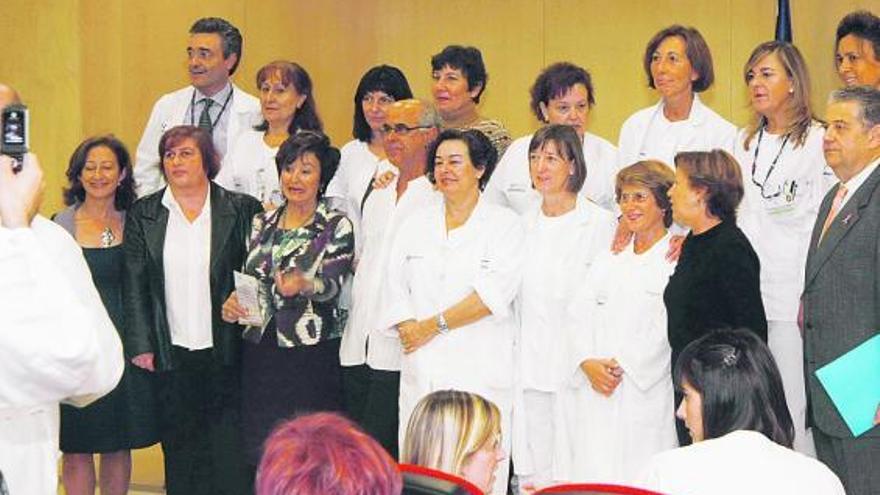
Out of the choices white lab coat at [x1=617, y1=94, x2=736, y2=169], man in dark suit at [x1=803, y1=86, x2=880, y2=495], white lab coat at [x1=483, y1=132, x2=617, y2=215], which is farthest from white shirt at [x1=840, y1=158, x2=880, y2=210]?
white lab coat at [x1=483, y1=132, x2=617, y2=215]

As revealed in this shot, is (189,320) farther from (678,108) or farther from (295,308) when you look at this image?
(678,108)

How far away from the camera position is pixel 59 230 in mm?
3725

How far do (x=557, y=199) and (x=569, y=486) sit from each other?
3294 millimetres

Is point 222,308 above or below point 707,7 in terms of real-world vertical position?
below

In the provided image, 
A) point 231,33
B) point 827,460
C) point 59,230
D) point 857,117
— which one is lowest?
point 827,460

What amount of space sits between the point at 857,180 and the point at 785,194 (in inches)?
24.1

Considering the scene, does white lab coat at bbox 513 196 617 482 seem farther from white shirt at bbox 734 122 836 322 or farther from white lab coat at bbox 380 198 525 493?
white shirt at bbox 734 122 836 322

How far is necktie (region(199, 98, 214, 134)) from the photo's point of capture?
283 inches

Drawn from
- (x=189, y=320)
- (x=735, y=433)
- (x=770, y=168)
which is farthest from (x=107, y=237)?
(x=735, y=433)

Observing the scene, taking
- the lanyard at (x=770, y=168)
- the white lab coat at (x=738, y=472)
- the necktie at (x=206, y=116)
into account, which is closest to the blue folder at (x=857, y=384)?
the lanyard at (x=770, y=168)

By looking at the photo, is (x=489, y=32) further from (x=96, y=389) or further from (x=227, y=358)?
(x=96, y=389)

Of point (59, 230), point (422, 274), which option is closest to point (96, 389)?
point (59, 230)

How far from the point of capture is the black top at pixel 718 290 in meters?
5.33

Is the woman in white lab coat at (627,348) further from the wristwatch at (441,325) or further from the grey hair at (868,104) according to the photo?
the grey hair at (868,104)
